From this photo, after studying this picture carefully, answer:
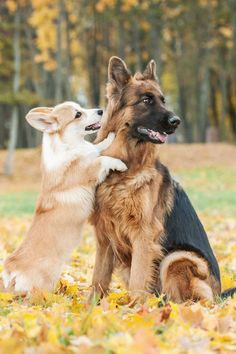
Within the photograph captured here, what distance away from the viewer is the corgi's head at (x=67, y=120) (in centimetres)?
669

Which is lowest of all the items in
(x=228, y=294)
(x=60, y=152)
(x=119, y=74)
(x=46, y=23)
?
(x=228, y=294)

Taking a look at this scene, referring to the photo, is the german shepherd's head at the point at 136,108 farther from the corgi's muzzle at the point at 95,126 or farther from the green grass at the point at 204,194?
the green grass at the point at 204,194

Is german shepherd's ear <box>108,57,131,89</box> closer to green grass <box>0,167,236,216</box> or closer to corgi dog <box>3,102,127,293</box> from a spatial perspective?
corgi dog <box>3,102,127,293</box>

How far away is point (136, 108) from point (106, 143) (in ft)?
1.59

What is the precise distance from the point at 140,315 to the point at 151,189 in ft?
5.53

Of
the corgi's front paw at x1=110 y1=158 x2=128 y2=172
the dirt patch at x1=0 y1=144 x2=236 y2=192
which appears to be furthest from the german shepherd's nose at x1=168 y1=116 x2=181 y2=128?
the dirt patch at x1=0 y1=144 x2=236 y2=192

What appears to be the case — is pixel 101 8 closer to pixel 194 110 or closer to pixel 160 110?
pixel 194 110

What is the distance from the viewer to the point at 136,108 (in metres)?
6.12

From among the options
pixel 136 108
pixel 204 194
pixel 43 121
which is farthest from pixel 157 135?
pixel 204 194

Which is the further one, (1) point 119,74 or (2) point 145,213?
(1) point 119,74

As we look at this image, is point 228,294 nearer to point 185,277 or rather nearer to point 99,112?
point 185,277

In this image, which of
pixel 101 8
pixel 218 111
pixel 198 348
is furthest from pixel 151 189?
pixel 218 111

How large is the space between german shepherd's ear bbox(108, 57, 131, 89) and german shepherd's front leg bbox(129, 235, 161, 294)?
1530 mm

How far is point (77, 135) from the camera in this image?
265 inches
